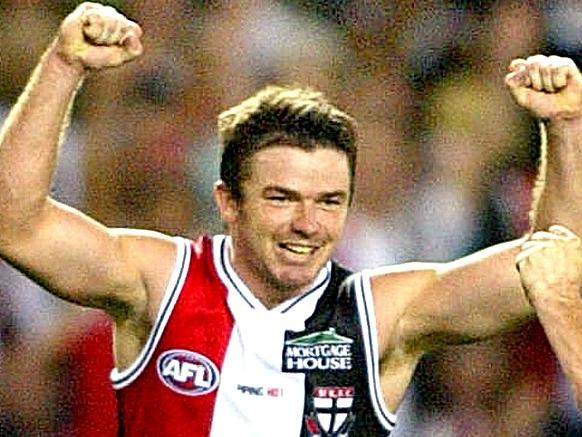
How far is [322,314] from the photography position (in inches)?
227

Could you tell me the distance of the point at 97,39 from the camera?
5.20 metres

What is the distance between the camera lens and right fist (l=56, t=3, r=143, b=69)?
17.0 ft

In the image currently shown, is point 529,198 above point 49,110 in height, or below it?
below

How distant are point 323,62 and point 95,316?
2209 millimetres

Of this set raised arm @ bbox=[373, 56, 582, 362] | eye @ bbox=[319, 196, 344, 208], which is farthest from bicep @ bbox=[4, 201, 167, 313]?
raised arm @ bbox=[373, 56, 582, 362]

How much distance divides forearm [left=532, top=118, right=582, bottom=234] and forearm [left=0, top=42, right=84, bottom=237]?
1.33 metres

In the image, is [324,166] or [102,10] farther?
[324,166]

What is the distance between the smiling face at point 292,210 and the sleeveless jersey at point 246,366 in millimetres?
125

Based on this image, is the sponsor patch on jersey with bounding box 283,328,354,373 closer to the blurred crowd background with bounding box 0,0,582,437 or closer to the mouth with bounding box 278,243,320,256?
the mouth with bounding box 278,243,320,256

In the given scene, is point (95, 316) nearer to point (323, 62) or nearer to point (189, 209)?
point (189, 209)

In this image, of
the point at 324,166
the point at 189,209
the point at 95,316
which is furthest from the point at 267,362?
the point at 189,209

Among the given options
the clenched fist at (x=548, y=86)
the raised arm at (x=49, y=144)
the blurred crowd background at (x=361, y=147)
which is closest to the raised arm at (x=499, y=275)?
the clenched fist at (x=548, y=86)

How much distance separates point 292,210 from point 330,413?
592mm

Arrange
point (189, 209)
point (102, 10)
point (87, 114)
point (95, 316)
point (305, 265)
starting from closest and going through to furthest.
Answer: point (102, 10), point (305, 265), point (95, 316), point (189, 209), point (87, 114)
